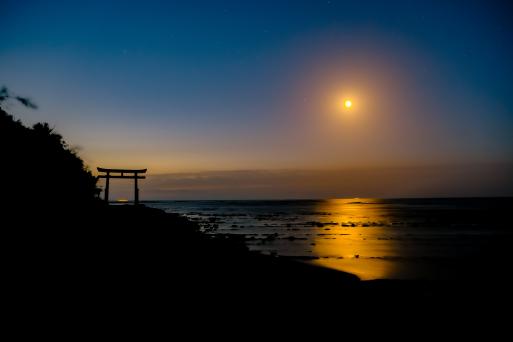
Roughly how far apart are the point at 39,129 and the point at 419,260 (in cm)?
2656

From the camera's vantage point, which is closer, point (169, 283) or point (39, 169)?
point (169, 283)

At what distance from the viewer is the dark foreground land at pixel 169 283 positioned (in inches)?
321

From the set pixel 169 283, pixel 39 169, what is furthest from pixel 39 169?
pixel 169 283

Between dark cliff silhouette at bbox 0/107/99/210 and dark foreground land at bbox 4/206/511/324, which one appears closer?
dark foreground land at bbox 4/206/511/324

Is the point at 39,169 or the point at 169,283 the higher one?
the point at 39,169

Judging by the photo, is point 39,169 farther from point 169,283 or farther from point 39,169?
point 169,283

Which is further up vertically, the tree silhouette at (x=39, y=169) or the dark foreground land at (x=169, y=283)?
the tree silhouette at (x=39, y=169)

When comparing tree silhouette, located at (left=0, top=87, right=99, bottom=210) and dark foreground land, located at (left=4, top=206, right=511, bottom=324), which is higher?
tree silhouette, located at (left=0, top=87, right=99, bottom=210)

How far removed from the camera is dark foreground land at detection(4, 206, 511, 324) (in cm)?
816

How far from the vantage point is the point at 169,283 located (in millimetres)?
9828

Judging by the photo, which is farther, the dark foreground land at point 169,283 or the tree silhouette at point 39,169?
the tree silhouette at point 39,169

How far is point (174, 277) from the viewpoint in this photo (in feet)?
34.3

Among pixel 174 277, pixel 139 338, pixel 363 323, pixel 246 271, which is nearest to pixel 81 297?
pixel 139 338

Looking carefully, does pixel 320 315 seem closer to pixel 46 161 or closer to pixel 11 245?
pixel 11 245
